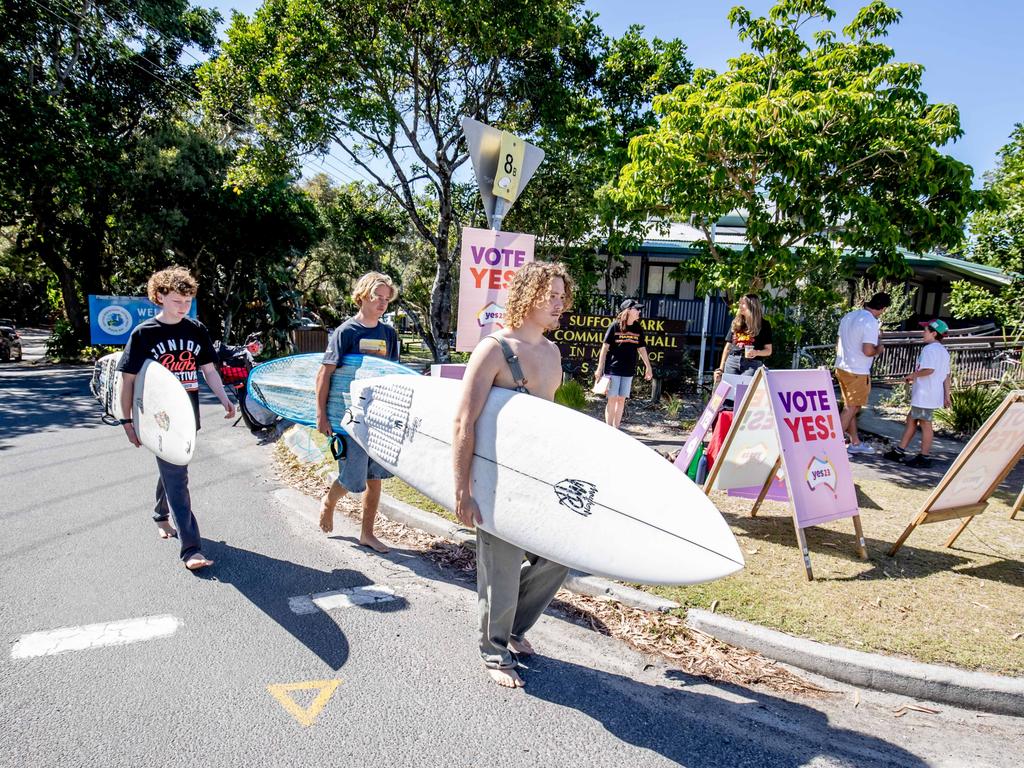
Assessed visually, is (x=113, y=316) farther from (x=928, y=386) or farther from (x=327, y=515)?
(x=928, y=386)

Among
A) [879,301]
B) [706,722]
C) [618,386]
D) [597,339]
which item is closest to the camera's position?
[706,722]

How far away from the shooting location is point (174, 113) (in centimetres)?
1903

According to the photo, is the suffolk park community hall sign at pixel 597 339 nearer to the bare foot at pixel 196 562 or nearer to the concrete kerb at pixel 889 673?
the bare foot at pixel 196 562

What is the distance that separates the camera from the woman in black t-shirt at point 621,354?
22.4ft

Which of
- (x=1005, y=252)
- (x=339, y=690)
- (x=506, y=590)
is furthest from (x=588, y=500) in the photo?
(x=1005, y=252)

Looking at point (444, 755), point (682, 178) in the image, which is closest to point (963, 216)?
point (682, 178)

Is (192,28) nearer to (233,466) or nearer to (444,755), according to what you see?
(233,466)

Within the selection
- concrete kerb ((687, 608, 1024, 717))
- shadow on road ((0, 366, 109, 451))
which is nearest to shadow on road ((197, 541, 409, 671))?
concrete kerb ((687, 608, 1024, 717))

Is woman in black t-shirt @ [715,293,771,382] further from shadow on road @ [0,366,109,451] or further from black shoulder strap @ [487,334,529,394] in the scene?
shadow on road @ [0,366,109,451]

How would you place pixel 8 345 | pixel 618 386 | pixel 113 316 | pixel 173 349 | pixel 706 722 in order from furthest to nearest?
pixel 8 345, pixel 113 316, pixel 618 386, pixel 173 349, pixel 706 722

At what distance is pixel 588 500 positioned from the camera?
8.51ft

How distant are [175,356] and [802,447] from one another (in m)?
4.02

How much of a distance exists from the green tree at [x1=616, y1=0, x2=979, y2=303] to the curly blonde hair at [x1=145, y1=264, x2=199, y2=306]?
4806 millimetres

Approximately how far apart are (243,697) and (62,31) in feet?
66.4
